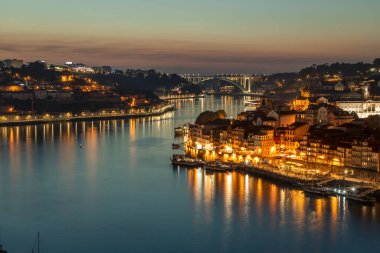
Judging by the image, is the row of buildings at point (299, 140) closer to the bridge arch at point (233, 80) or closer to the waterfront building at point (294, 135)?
the waterfront building at point (294, 135)

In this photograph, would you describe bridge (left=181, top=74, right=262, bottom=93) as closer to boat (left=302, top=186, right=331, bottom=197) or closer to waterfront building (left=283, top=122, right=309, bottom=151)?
waterfront building (left=283, top=122, right=309, bottom=151)

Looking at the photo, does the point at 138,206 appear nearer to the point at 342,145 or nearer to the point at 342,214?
the point at 342,214

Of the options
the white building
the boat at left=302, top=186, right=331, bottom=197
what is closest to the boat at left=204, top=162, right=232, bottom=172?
the boat at left=302, top=186, right=331, bottom=197

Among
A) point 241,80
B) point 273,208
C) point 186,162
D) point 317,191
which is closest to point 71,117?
point 186,162

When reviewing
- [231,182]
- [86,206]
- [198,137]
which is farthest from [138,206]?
[198,137]

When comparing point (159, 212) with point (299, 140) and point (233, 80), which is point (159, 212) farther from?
point (233, 80)

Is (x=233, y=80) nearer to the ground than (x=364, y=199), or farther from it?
farther from it
